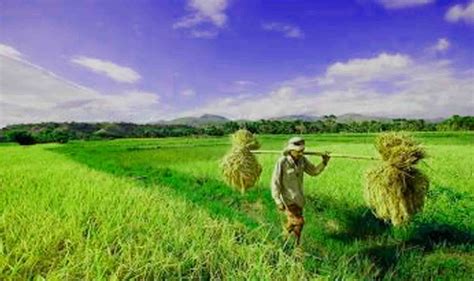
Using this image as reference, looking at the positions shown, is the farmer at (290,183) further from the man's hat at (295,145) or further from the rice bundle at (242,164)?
the rice bundle at (242,164)

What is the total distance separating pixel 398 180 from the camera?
22.9 ft

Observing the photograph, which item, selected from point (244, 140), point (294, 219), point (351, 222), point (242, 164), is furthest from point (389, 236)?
point (244, 140)

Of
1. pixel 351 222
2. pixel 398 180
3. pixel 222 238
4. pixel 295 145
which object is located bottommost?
pixel 351 222

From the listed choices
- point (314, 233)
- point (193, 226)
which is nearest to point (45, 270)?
point (193, 226)

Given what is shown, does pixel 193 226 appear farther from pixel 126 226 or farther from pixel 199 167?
pixel 199 167

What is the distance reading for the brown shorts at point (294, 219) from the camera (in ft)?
24.8

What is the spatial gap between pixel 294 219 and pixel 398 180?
4.91ft

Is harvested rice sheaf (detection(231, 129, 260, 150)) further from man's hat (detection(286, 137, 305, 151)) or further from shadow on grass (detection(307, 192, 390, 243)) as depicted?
man's hat (detection(286, 137, 305, 151))

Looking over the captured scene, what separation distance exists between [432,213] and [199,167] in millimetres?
12355

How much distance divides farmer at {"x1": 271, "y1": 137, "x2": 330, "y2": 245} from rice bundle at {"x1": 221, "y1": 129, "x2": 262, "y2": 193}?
6.56 ft

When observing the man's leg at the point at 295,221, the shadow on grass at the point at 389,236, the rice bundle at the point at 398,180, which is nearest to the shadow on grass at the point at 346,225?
the shadow on grass at the point at 389,236

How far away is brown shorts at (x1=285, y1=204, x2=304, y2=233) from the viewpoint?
7566 millimetres

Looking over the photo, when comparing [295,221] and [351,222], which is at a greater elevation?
[295,221]

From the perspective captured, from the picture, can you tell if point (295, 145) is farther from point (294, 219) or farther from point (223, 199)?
point (223, 199)
